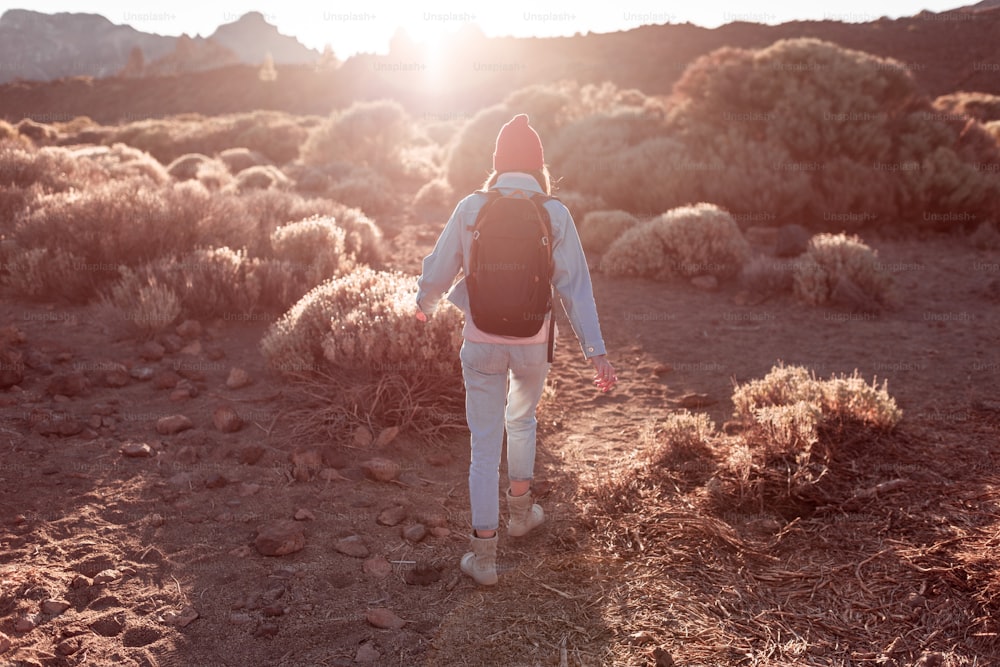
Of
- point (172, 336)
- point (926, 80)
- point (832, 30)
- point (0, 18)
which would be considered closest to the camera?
point (172, 336)

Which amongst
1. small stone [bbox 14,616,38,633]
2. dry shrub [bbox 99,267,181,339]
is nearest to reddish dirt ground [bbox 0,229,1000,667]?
small stone [bbox 14,616,38,633]

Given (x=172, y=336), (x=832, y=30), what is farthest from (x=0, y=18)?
(x=172, y=336)

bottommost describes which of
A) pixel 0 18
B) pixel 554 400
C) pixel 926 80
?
pixel 554 400

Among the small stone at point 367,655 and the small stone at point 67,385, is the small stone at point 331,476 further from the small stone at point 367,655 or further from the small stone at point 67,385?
the small stone at point 67,385

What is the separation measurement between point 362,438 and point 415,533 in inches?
47.0

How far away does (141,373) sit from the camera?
5.82 metres

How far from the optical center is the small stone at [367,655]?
2857 millimetres

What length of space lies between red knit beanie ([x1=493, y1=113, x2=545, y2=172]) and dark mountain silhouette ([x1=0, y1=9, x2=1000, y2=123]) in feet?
113

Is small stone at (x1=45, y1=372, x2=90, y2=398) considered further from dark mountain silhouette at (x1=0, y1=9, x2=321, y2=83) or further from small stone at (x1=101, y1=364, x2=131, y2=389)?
dark mountain silhouette at (x1=0, y1=9, x2=321, y2=83)

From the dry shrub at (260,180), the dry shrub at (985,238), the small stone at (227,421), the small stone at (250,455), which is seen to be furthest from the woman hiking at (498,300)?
the dry shrub at (260,180)

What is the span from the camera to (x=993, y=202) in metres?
11.4

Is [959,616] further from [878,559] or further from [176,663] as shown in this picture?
[176,663]

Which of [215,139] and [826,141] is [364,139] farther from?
[826,141]

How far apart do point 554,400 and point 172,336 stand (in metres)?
3.79
